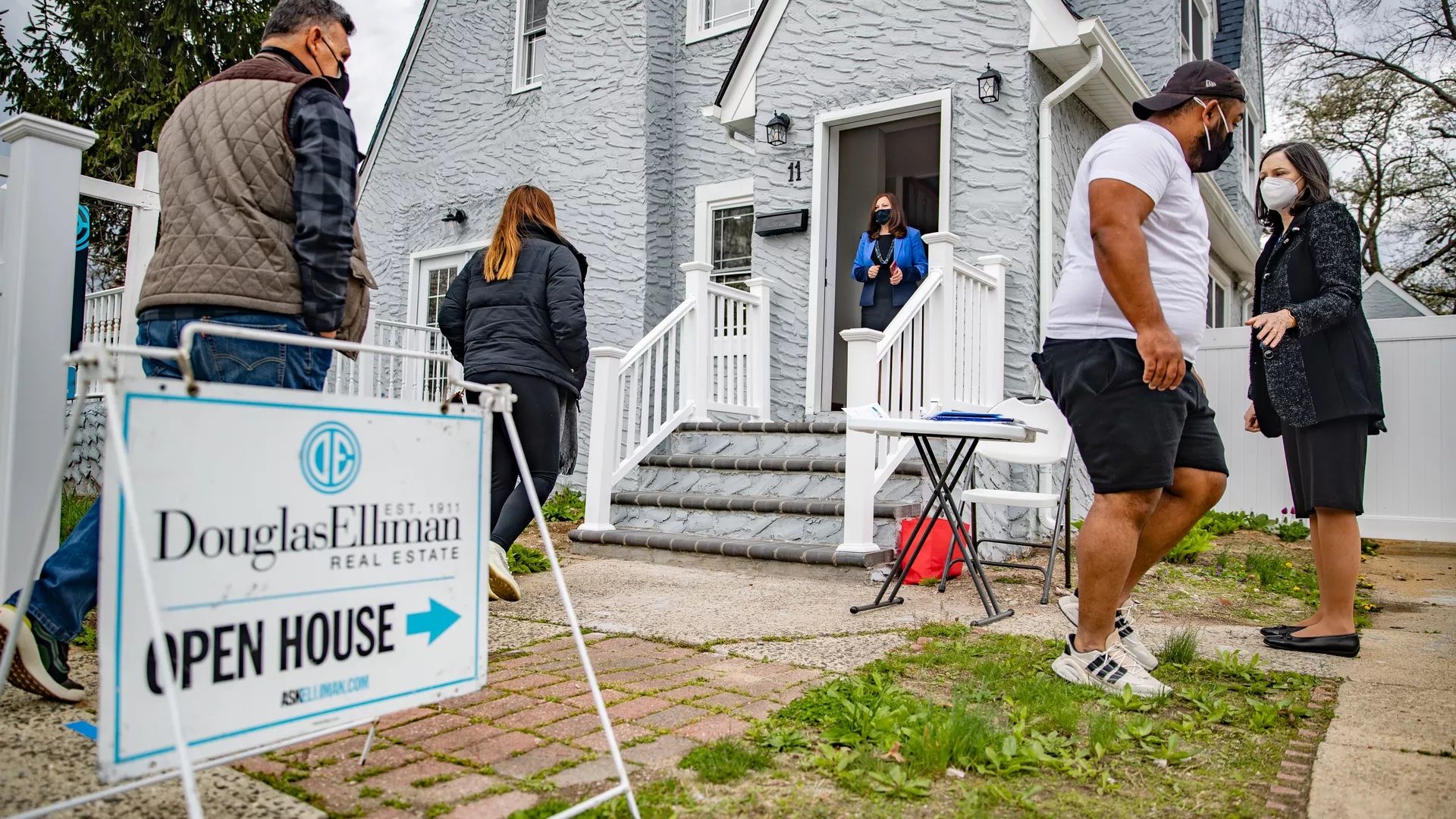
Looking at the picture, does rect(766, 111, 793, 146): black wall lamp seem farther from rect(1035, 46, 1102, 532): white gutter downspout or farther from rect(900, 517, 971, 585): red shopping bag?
rect(900, 517, 971, 585): red shopping bag

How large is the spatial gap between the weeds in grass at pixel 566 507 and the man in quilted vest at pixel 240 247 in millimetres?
5274

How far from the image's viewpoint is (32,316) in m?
2.94

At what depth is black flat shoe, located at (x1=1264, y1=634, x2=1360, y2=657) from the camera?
10.5 ft

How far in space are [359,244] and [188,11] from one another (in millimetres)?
15408

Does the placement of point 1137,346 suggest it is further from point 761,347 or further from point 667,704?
point 761,347

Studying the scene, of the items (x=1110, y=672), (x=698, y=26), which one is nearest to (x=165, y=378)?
(x=1110, y=672)

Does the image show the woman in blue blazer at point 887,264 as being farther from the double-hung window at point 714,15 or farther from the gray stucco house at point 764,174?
the double-hung window at point 714,15

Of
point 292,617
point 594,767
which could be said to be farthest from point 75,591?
point 594,767

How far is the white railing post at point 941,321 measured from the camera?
18.6 feet

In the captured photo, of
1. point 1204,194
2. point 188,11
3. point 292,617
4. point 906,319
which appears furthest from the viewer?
point 188,11

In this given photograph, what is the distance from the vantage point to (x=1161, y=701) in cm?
257

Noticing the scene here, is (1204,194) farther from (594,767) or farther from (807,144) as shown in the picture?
(594,767)

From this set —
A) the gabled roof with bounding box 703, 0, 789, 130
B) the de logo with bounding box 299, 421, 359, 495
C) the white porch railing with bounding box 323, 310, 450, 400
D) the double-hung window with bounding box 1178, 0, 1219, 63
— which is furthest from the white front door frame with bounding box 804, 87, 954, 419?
the de logo with bounding box 299, 421, 359, 495

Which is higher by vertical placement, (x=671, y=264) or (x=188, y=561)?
(x=671, y=264)
